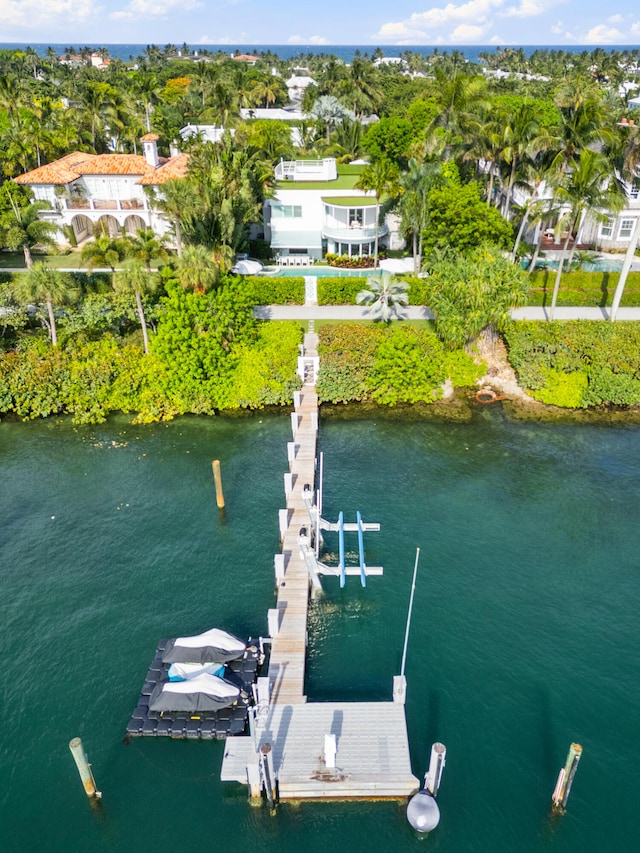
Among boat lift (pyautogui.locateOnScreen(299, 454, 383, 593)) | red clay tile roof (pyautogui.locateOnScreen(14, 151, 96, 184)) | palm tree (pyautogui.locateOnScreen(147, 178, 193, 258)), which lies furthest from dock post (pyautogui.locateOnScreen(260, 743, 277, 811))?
red clay tile roof (pyautogui.locateOnScreen(14, 151, 96, 184))

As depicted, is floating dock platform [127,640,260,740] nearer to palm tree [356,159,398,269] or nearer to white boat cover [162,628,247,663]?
white boat cover [162,628,247,663]

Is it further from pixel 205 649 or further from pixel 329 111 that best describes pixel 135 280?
pixel 329 111

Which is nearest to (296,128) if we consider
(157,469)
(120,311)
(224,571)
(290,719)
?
(120,311)

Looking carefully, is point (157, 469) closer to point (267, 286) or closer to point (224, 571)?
point (224, 571)

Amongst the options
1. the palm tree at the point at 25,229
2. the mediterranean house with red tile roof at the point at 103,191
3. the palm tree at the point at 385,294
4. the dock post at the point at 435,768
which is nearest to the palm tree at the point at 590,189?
the palm tree at the point at 385,294

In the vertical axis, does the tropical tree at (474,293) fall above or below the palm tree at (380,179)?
below

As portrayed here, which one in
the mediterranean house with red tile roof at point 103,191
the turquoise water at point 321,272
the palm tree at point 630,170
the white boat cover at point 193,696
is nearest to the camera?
the white boat cover at point 193,696

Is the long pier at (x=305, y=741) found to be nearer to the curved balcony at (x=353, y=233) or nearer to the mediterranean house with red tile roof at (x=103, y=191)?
the curved balcony at (x=353, y=233)
